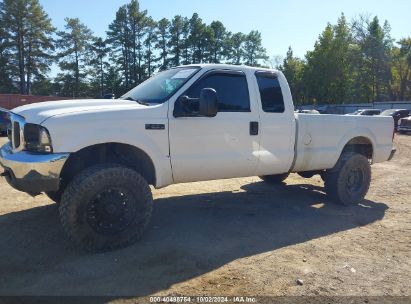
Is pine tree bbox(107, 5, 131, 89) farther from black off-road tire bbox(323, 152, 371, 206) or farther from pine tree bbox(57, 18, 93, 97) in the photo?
black off-road tire bbox(323, 152, 371, 206)

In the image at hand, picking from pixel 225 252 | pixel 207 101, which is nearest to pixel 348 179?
pixel 225 252

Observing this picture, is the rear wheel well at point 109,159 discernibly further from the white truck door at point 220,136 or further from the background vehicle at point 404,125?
the background vehicle at point 404,125

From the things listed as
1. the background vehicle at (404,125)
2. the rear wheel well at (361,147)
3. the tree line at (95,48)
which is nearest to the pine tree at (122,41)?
the tree line at (95,48)

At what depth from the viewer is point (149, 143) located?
4547 millimetres

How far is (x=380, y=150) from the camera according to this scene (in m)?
7.23

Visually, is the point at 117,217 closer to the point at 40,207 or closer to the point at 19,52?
the point at 40,207

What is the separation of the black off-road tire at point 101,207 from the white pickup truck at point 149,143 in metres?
0.01

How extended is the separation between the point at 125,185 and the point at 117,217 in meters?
0.36

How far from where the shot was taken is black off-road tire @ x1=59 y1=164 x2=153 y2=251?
4.17 meters

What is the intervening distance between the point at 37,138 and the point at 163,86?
5.62ft

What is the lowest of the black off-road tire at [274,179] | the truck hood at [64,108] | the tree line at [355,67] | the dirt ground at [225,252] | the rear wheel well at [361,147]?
the dirt ground at [225,252]

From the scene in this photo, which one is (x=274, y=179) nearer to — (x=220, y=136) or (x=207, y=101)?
(x=220, y=136)

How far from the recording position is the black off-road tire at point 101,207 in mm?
4172

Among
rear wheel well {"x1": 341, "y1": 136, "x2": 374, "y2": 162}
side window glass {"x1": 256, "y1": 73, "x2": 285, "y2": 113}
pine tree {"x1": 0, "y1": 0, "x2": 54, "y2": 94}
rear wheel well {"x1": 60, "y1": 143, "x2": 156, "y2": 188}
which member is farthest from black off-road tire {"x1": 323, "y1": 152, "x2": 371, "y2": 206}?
pine tree {"x1": 0, "y1": 0, "x2": 54, "y2": 94}
